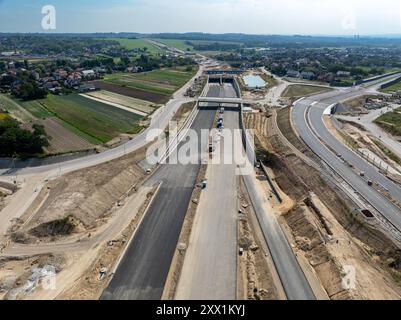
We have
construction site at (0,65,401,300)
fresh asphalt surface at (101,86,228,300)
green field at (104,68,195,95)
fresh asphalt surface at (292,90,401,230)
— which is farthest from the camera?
green field at (104,68,195,95)

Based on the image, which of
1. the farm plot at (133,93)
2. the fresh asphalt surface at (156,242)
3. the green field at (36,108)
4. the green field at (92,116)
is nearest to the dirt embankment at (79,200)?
the fresh asphalt surface at (156,242)

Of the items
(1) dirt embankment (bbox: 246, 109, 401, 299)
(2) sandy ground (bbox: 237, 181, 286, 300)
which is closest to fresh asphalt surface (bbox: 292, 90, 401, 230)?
(1) dirt embankment (bbox: 246, 109, 401, 299)

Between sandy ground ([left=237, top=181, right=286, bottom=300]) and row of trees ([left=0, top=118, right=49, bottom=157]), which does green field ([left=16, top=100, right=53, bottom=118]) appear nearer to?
row of trees ([left=0, top=118, right=49, bottom=157])

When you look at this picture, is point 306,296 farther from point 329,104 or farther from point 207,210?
point 329,104

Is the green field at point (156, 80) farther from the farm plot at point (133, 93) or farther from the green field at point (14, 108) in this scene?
the green field at point (14, 108)

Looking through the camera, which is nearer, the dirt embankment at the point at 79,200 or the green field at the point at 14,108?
the dirt embankment at the point at 79,200

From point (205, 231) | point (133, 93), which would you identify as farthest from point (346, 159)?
point (133, 93)
